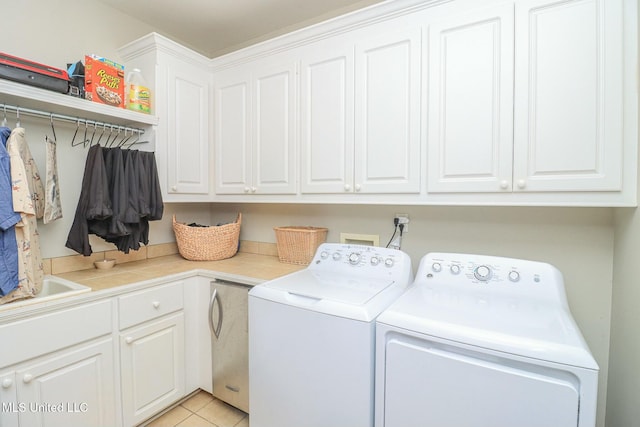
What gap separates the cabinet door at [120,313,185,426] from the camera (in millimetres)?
1509

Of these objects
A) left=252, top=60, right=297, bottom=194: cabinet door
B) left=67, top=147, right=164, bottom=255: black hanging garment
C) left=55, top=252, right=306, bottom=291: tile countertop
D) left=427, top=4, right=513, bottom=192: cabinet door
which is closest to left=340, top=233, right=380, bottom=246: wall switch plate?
left=55, top=252, right=306, bottom=291: tile countertop

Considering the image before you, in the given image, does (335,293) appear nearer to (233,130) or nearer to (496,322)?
(496,322)

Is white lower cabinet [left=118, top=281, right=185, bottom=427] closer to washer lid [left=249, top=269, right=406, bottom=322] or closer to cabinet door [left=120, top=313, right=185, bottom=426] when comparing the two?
cabinet door [left=120, top=313, right=185, bottom=426]

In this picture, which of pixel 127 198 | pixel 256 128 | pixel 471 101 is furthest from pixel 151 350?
pixel 471 101

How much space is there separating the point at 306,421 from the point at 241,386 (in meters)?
0.60

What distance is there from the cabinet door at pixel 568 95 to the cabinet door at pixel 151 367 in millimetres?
1898

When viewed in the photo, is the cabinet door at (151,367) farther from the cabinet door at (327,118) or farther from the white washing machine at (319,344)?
the cabinet door at (327,118)

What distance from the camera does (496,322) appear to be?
3.25 ft

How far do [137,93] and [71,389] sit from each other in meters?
1.58

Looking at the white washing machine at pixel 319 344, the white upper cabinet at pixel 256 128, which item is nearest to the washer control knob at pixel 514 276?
the white washing machine at pixel 319 344

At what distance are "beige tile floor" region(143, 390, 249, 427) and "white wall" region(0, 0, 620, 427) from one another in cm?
108

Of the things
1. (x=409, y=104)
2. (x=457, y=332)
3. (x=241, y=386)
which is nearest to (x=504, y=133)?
(x=409, y=104)

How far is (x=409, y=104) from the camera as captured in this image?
1487 mm

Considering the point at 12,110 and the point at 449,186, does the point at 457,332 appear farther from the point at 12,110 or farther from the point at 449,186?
the point at 12,110
